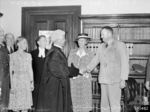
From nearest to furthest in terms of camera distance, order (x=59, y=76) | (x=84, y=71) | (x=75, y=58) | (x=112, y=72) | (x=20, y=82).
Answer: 1. (x=59, y=76)
2. (x=112, y=72)
3. (x=20, y=82)
4. (x=84, y=71)
5. (x=75, y=58)

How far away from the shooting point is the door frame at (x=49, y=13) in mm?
4859

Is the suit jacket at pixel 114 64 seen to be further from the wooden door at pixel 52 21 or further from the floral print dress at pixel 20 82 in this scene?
the wooden door at pixel 52 21

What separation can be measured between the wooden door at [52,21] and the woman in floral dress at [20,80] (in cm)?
135

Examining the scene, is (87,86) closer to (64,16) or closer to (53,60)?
(53,60)

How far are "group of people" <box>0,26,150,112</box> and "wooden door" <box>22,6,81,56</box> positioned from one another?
0.91m

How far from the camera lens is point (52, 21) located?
4973mm

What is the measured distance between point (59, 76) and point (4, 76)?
1.06 meters

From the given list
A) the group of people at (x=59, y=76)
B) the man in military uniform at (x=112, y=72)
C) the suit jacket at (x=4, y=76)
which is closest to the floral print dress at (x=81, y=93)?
the group of people at (x=59, y=76)

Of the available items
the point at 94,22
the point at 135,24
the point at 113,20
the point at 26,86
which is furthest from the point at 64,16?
the point at 26,86

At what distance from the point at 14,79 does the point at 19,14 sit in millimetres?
2142

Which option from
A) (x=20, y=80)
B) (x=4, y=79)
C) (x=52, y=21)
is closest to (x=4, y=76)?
(x=4, y=79)

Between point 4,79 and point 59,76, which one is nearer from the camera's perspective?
point 59,76

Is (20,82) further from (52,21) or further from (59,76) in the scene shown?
(52,21)

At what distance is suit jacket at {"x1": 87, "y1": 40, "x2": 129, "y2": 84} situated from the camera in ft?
11.0
